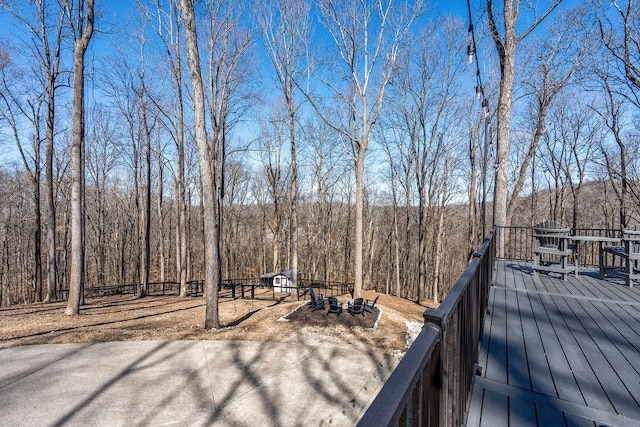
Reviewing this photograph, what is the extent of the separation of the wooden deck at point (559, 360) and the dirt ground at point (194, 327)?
360 cm

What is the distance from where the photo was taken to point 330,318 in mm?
8914

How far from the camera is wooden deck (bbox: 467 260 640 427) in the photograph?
202 cm

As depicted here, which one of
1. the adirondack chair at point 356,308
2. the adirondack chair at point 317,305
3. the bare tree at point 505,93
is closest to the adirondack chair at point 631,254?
the bare tree at point 505,93

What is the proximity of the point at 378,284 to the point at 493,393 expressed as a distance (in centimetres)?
2851

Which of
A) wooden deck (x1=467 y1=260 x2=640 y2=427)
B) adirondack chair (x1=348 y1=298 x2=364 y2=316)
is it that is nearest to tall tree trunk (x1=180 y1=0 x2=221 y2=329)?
adirondack chair (x1=348 y1=298 x2=364 y2=316)

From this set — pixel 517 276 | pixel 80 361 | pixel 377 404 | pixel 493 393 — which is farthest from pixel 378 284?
pixel 377 404

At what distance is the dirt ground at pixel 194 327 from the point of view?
695 cm

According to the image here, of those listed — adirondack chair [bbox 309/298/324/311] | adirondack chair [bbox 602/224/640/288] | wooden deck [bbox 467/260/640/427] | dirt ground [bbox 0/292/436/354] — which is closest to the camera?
wooden deck [bbox 467/260/640/427]

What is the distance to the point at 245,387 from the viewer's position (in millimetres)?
4836

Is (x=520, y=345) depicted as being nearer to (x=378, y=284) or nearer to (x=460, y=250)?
(x=378, y=284)

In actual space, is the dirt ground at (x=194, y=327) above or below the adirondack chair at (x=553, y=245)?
below

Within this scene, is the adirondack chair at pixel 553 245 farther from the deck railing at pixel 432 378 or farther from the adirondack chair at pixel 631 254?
the deck railing at pixel 432 378

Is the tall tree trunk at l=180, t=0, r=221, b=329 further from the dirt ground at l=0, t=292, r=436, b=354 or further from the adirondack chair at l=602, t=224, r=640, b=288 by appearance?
the adirondack chair at l=602, t=224, r=640, b=288

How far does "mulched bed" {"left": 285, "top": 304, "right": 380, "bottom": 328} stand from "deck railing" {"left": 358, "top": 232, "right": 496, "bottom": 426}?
22.5 feet
